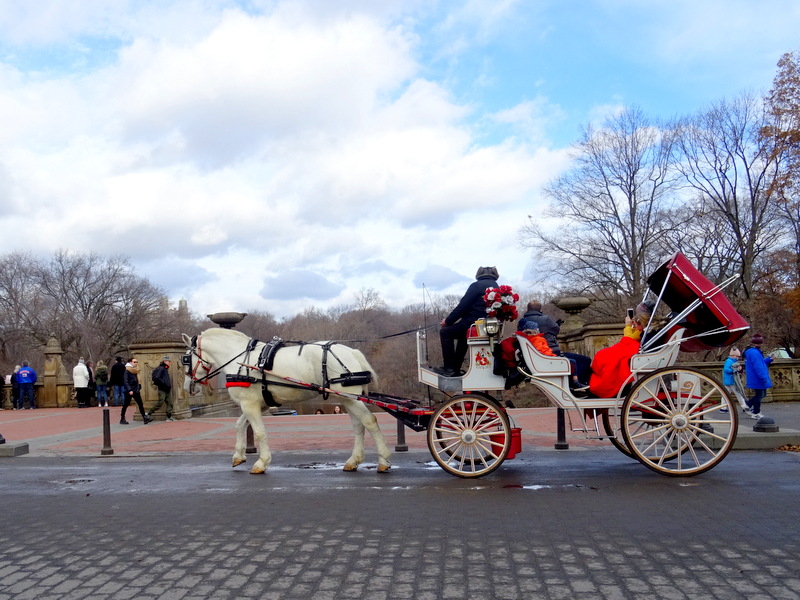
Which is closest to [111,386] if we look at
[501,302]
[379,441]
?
[379,441]

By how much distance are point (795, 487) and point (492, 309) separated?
365cm

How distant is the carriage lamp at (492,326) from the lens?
816 cm

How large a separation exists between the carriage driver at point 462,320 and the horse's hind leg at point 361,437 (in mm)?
1105

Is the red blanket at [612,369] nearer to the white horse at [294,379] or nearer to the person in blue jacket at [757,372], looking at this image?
the white horse at [294,379]

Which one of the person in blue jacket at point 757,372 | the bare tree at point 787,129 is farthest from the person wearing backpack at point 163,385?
the bare tree at point 787,129

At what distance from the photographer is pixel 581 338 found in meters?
17.8

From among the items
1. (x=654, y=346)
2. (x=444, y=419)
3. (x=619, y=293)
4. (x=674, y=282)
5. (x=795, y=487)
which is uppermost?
(x=619, y=293)

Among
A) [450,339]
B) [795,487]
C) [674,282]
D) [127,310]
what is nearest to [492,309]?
[450,339]

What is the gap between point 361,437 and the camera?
9.43 meters

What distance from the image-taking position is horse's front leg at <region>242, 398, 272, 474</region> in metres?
9.17

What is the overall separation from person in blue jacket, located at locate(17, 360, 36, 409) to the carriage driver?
2096 centimetres

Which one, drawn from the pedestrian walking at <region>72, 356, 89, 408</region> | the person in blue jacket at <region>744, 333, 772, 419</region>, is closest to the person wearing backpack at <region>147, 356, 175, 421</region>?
the pedestrian walking at <region>72, 356, 89, 408</region>

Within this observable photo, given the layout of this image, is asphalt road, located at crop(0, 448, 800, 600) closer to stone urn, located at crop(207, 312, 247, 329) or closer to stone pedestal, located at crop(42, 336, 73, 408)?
stone urn, located at crop(207, 312, 247, 329)

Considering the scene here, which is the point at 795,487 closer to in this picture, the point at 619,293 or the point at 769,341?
the point at 769,341
